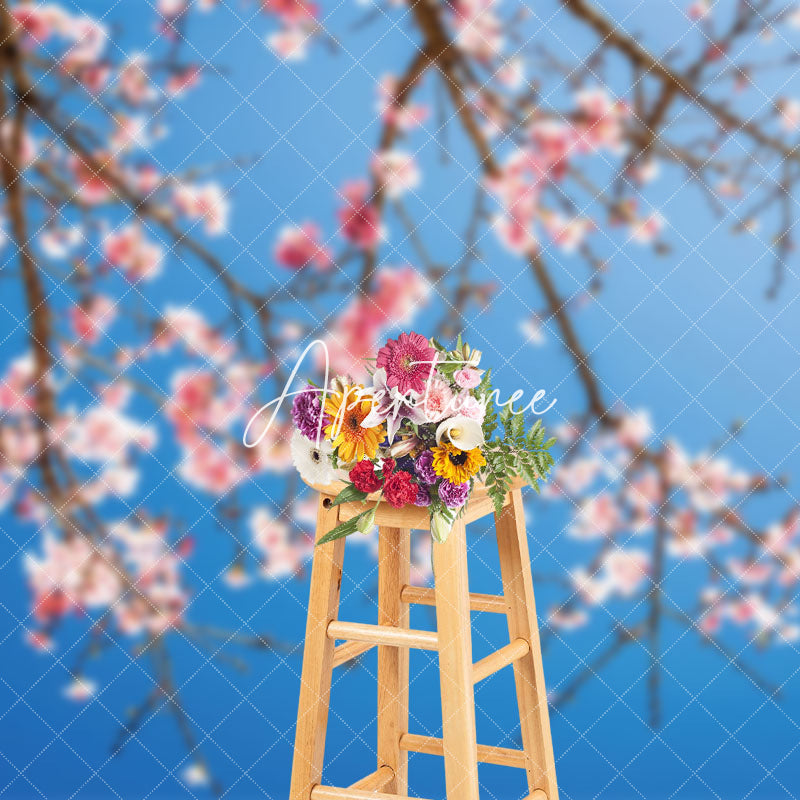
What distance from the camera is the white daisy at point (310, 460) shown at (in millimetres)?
1771

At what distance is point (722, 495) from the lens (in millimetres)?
2516

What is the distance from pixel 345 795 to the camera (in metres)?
1.81

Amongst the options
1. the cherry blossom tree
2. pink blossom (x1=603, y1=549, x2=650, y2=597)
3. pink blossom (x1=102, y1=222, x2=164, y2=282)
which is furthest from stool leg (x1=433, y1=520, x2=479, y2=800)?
pink blossom (x1=102, y1=222, x2=164, y2=282)

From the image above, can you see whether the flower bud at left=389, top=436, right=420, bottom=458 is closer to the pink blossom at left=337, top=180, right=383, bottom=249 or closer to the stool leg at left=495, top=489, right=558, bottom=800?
the stool leg at left=495, top=489, right=558, bottom=800

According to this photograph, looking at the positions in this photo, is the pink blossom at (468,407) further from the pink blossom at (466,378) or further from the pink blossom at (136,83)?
the pink blossom at (136,83)

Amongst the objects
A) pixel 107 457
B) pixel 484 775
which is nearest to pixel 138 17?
pixel 107 457

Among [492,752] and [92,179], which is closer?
[492,752]

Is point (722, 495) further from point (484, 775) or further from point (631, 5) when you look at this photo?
point (631, 5)

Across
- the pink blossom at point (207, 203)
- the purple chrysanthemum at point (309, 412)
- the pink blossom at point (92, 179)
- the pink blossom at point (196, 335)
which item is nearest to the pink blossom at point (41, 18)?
the pink blossom at point (92, 179)

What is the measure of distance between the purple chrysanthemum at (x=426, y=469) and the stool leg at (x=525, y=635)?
0.76 ft

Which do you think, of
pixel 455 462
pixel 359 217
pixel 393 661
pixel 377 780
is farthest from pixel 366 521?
pixel 359 217

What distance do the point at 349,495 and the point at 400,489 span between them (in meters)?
0.10

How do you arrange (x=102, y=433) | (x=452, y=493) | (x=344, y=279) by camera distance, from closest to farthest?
(x=452, y=493) < (x=344, y=279) < (x=102, y=433)

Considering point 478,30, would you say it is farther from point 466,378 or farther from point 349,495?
point 349,495
